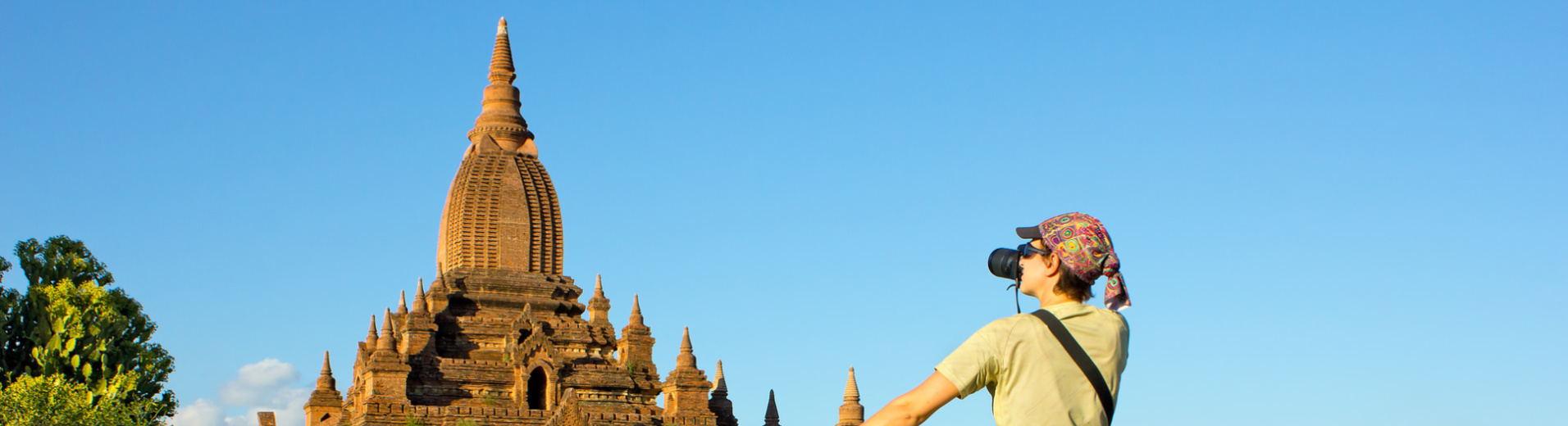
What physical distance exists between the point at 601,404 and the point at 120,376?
15.9 metres

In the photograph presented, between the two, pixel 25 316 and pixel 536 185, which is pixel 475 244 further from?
pixel 25 316

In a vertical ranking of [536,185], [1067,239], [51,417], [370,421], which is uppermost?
[536,185]

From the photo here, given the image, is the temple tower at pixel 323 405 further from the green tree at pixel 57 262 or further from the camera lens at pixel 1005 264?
the camera lens at pixel 1005 264

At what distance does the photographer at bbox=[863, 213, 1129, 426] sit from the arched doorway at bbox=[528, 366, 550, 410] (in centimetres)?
4964

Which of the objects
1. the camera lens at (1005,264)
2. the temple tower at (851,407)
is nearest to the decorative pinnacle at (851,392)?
the temple tower at (851,407)

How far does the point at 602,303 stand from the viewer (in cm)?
5881

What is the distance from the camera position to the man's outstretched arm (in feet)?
19.0

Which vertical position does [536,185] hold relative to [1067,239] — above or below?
above

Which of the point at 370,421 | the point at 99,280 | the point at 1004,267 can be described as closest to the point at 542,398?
the point at 370,421

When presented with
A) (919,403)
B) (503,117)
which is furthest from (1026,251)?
(503,117)

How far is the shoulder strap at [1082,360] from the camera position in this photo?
6.17 m

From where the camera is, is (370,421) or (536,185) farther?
(536,185)

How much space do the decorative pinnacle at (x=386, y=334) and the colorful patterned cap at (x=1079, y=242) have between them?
48.0m

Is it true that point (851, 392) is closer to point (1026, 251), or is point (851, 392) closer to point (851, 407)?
point (851, 407)
